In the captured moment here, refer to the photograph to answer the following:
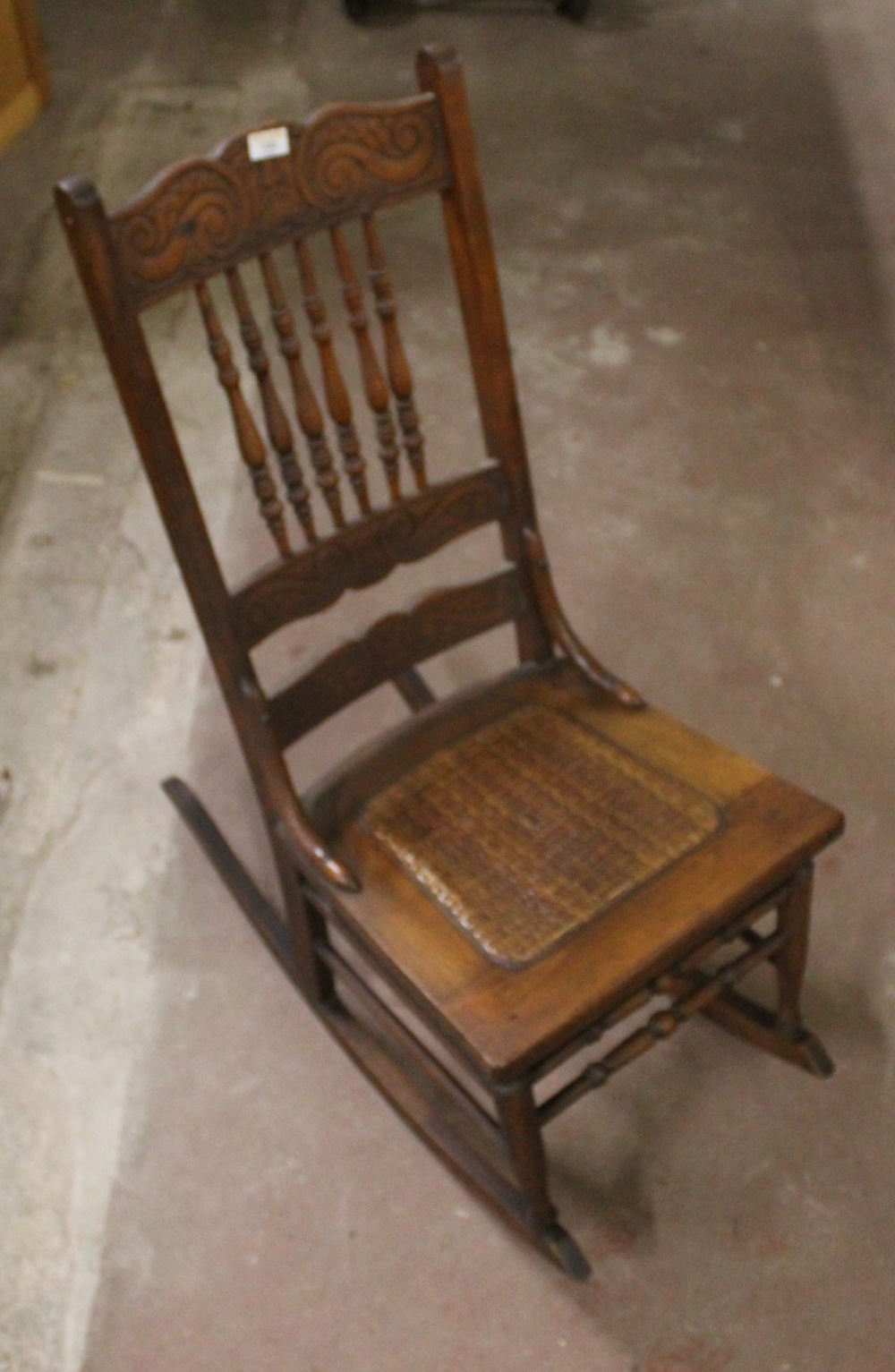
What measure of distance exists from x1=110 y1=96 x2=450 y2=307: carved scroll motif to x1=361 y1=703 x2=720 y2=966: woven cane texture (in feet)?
2.00

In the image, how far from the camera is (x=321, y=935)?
1.68 m

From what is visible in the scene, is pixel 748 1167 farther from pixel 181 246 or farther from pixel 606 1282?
pixel 181 246

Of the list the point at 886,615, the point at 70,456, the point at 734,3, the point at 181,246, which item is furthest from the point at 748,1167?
the point at 734,3

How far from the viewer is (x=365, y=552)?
1.54 metres

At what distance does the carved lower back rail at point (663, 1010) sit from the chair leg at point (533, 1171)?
0.04 meters

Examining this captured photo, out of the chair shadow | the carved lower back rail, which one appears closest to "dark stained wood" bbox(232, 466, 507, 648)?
the carved lower back rail

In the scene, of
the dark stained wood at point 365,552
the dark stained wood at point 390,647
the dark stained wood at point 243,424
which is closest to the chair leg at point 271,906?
the dark stained wood at point 390,647

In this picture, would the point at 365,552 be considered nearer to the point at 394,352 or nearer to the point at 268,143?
the point at 394,352

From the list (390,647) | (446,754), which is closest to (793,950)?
(446,754)

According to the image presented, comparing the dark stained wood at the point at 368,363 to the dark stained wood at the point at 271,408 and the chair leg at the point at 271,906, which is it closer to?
the dark stained wood at the point at 271,408

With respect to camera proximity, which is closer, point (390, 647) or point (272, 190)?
point (272, 190)

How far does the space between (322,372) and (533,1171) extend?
2.84 ft

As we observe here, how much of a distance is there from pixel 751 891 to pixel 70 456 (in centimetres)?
187

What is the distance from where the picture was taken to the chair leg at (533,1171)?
130cm
